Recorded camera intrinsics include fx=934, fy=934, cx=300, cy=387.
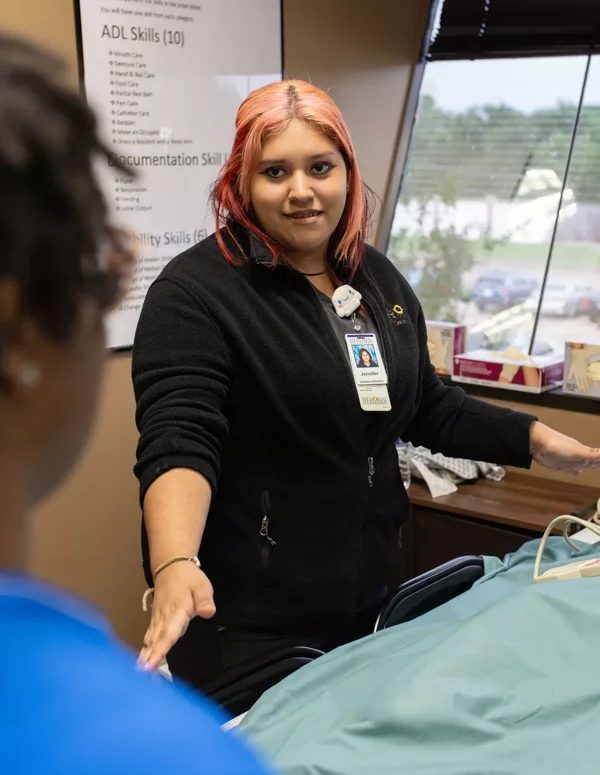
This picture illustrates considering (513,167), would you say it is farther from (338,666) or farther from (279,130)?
(338,666)

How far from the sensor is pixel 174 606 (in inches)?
45.9

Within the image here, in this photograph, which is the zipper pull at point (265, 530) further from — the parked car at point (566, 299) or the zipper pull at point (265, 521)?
the parked car at point (566, 299)

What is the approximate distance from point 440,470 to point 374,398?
132 centimetres

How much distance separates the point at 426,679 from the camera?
4.00 ft

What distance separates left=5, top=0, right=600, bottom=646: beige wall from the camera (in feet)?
8.25

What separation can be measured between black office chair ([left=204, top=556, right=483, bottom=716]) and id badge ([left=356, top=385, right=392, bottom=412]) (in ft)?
1.04

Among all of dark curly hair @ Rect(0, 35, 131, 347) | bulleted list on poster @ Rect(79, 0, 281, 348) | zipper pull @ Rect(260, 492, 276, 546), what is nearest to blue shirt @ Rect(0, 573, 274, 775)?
dark curly hair @ Rect(0, 35, 131, 347)

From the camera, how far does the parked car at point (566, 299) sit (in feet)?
10.6

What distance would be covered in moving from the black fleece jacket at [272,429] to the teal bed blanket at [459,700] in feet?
0.73

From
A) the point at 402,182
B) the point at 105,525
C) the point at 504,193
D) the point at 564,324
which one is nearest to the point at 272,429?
the point at 105,525

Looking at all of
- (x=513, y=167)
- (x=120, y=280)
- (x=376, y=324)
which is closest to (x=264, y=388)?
(x=376, y=324)

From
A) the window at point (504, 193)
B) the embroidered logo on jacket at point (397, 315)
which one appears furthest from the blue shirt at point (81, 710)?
the window at point (504, 193)

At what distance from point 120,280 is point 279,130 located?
4.03ft

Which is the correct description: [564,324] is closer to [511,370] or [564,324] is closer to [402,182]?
[511,370]
